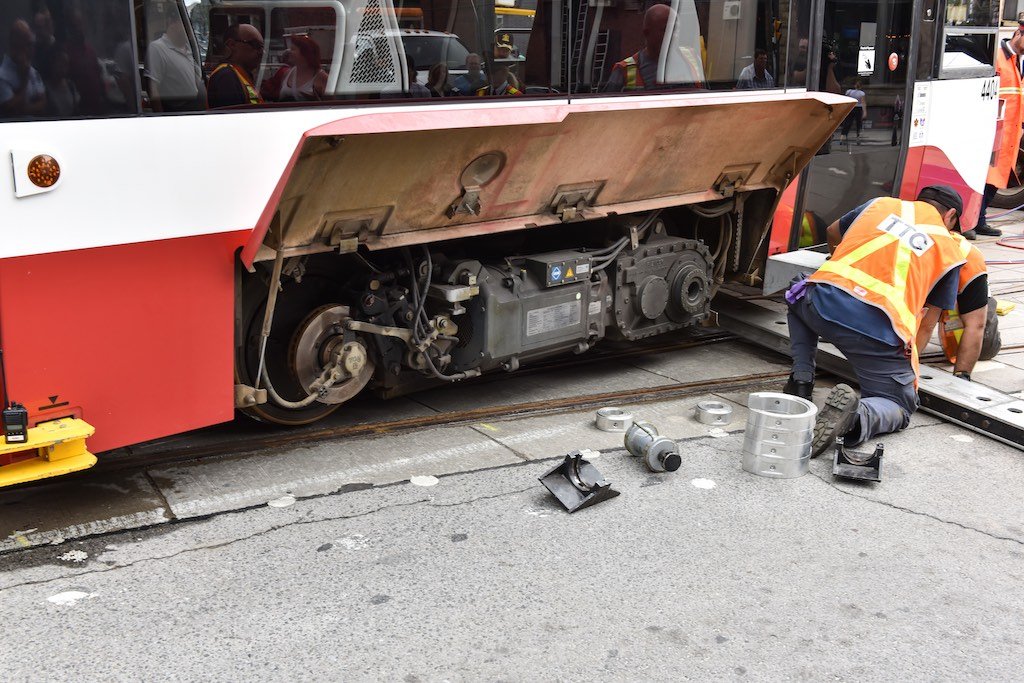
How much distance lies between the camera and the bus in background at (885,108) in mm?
6816

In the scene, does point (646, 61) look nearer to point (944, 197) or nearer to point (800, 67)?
point (800, 67)

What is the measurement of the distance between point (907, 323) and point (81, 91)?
389 centimetres

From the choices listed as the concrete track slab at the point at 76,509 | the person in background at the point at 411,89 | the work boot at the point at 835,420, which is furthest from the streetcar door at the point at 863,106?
the concrete track slab at the point at 76,509

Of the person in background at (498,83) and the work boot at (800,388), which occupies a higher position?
the person in background at (498,83)

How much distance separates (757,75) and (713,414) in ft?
6.72

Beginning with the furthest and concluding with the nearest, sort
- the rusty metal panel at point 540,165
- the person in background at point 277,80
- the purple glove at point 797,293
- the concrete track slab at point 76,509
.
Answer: the purple glove at point 797,293
the rusty metal panel at point 540,165
the person in background at point 277,80
the concrete track slab at point 76,509

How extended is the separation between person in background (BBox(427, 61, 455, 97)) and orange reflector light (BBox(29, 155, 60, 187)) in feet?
5.34

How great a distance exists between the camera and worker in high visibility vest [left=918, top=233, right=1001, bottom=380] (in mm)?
5395

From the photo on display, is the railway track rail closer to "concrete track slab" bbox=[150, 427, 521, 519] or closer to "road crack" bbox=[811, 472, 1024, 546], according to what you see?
"concrete track slab" bbox=[150, 427, 521, 519]

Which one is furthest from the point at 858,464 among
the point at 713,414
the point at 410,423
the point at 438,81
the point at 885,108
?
the point at 885,108

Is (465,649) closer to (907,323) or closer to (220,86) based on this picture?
(220,86)

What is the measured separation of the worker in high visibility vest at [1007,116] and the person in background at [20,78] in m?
9.41

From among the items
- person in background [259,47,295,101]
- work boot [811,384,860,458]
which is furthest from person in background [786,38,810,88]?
person in background [259,47,295,101]

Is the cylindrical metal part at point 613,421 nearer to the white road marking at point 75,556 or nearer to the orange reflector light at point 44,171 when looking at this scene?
the white road marking at point 75,556
